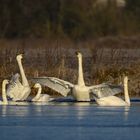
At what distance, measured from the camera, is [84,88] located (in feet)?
66.5

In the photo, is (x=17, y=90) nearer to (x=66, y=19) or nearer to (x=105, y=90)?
(x=105, y=90)

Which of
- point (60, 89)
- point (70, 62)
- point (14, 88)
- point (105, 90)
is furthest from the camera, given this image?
point (70, 62)

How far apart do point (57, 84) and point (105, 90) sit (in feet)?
2.81

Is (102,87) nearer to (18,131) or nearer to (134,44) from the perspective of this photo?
(18,131)

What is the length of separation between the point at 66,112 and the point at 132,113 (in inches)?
38.2

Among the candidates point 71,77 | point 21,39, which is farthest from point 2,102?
point 21,39

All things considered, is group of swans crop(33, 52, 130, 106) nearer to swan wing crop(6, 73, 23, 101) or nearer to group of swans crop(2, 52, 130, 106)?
group of swans crop(2, 52, 130, 106)

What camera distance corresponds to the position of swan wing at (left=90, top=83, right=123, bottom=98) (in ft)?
65.3

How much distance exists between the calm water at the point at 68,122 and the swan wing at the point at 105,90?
90 centimetres

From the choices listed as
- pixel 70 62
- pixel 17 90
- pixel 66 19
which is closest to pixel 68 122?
pixel 17 90

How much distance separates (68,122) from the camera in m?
15.7

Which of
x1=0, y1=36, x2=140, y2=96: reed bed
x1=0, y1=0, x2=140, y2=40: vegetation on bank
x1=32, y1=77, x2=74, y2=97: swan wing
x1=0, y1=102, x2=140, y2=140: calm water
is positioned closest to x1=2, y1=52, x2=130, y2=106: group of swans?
x1=32, y1=77, x2=74, y2=97: swan wing

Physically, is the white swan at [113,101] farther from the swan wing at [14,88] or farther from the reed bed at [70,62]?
the reed bed at [70,62]

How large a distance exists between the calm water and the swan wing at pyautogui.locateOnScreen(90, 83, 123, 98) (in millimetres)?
897
